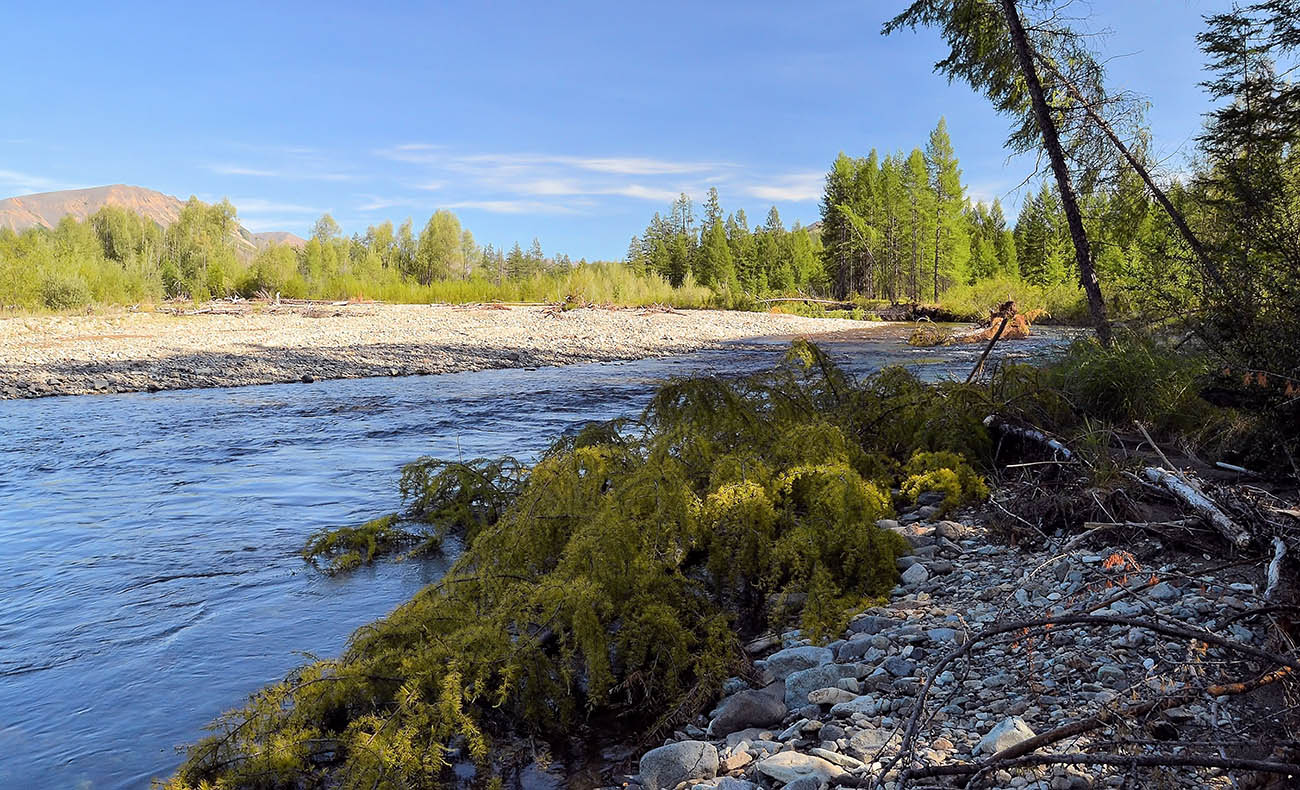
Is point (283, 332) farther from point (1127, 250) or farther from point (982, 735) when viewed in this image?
point (982, 735)

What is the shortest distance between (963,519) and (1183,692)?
8.87 feet

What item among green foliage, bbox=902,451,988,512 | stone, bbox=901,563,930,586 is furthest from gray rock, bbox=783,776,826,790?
green foliage, bbox=902,451,988,512

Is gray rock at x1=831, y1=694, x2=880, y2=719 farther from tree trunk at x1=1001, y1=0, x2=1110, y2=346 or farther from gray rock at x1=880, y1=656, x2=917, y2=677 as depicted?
tree trunk at x1=1001, y1=0, x2=1110, y2=346

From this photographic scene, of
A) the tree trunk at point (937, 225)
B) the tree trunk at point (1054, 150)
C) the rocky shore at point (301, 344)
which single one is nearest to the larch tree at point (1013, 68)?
the tree trunk at point (1054, 150)

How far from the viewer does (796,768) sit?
250 centimetres

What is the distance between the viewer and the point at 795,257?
66.7 meters

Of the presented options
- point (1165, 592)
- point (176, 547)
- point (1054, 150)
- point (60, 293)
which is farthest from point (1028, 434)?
point (60, 293)

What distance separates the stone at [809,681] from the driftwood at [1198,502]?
1.69 meters

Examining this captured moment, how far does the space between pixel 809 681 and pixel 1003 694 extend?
2.50 feet

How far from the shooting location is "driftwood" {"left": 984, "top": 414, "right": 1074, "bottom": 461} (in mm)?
4965

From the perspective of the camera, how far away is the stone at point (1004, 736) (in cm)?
237

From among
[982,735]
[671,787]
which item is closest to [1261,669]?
[982,735]

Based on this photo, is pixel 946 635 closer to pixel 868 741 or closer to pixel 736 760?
pixel 868 741

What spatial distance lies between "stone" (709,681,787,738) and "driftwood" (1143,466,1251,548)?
6.61ft
